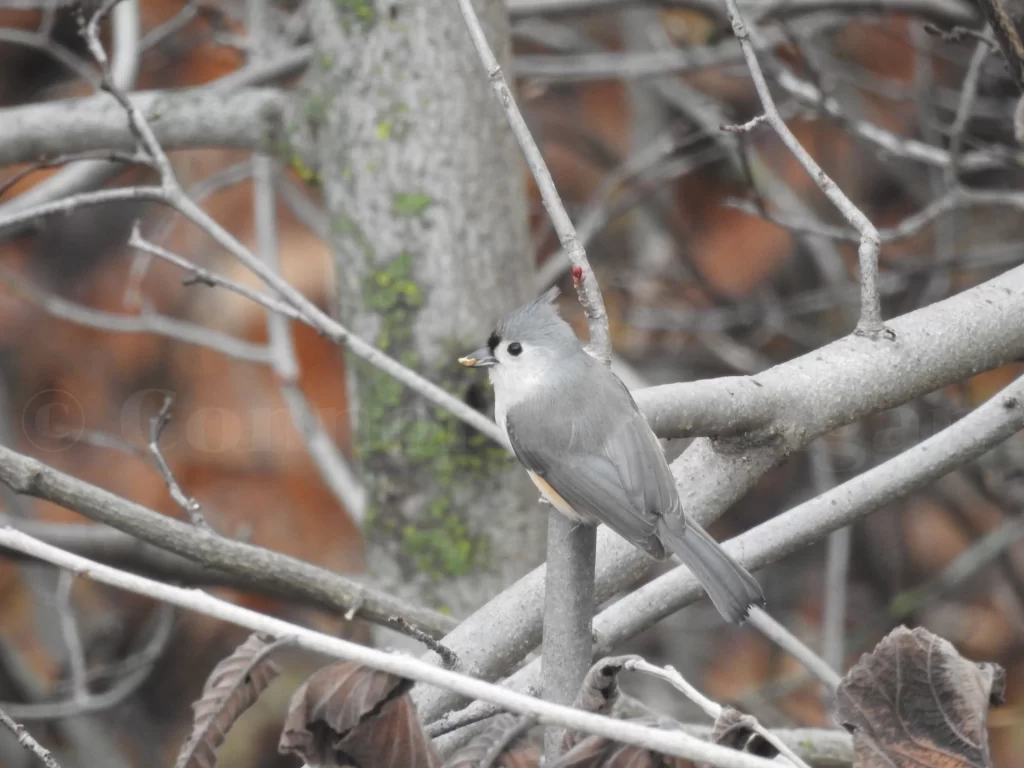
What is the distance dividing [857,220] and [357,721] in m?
1.05

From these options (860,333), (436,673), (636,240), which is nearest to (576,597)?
(436,673)

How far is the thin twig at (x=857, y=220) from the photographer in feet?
5.34

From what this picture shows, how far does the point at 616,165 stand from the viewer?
15.6 ft

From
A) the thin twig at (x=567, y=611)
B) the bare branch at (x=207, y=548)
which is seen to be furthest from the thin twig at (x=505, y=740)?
the bare branch at (x=207, y=548)

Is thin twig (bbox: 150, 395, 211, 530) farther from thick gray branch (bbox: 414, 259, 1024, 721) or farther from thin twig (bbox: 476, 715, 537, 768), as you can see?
thin twig (bbox: 476, 715, 537, 768)

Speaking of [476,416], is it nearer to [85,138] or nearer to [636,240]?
[85,138]

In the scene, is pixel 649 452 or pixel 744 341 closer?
pixel 649 452

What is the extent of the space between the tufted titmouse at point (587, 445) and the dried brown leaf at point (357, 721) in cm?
62

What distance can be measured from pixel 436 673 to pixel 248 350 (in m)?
2.38

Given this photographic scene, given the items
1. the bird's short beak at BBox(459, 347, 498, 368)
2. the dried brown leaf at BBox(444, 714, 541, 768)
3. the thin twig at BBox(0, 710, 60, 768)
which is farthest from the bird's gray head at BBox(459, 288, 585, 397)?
the thin twig at BBox(0, 710, 60, 768)

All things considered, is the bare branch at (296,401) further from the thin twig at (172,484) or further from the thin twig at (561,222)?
the thin twig at (561,222)

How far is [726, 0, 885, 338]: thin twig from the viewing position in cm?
163

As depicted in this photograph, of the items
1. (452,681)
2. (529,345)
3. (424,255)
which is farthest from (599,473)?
(452,681)

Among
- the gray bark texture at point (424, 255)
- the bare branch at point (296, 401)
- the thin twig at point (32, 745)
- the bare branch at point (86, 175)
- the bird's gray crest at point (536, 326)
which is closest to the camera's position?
the thin twig at point (32, 745)
